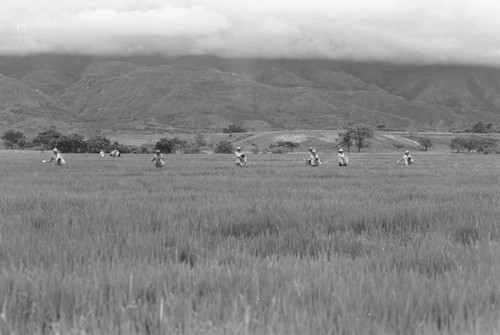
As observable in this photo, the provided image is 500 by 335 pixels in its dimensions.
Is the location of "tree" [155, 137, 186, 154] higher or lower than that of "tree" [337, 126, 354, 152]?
lower

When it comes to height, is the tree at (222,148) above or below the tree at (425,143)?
below

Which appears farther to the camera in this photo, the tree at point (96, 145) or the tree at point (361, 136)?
the tree at point (361, 136)

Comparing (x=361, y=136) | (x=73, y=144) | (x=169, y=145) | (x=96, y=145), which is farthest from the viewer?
(x=361, y=136)

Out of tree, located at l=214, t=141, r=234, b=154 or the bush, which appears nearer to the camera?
the bush

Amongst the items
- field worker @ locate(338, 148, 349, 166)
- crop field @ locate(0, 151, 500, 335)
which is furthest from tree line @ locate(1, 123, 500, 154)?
crop field @ locate(0, 151, 500, 335)

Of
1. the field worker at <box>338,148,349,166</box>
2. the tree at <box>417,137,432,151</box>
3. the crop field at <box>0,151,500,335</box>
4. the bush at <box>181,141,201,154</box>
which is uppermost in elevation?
the crop field at <box>0,151,500,335</box>

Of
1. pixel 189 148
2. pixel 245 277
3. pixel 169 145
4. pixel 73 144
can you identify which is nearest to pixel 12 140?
pixel 73 144

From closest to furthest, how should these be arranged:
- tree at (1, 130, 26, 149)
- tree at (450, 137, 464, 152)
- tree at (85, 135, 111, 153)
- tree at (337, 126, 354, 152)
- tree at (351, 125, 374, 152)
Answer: tree at (85, 135, 111, 153)
tree at (450, 137, 464, 152)
tree at (337, 126, 354, 152)
tree at (351, 125, 374, 152)
tree at (1, 130, 26, 149)

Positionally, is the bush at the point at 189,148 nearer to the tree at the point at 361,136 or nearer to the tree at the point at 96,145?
the tree at the point at 96,145

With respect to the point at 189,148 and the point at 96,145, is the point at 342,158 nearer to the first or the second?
the point at 96,145

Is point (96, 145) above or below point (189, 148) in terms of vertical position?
above

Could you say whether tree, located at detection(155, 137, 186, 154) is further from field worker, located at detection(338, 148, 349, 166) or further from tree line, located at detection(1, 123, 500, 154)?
field worker, located at detection(338, 148, 349, 166)

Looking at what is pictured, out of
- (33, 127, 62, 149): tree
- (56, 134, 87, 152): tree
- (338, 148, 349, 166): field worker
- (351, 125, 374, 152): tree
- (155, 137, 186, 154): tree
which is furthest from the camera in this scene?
(351, 125, 374, 152): tree

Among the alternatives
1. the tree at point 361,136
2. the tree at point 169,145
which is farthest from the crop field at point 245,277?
the tree at point 361,136
